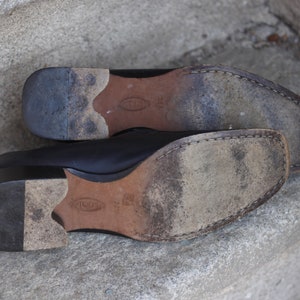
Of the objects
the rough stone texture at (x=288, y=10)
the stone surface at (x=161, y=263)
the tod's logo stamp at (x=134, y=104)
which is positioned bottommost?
the stone surface at (x=161, y=263)

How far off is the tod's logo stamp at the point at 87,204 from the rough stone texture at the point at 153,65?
83 millimetres

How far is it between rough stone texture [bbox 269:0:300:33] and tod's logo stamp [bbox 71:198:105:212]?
83 cm

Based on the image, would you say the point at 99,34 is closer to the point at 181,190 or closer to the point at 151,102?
the point at 151,102

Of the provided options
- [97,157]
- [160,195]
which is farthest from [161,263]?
[97,157]

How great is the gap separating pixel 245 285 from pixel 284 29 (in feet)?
2.51

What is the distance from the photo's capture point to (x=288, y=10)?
1.61 meters

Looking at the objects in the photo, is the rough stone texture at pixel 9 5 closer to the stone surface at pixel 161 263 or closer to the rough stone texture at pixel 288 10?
the stone surface at pixel 161 263

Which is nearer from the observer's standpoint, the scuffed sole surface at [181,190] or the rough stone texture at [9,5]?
the scuffed sole surface at [181,190]

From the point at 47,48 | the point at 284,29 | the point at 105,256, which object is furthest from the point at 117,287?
the point at 284,29

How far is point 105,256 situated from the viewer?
3.86ft

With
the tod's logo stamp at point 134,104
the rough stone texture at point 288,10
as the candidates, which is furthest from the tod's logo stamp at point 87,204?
the rough stone texture at point 288,10

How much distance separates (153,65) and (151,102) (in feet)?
1.06

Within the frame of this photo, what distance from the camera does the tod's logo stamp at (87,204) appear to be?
1.17 meters

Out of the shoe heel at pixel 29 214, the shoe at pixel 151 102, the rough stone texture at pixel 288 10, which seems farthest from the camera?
the rough stone texture at pixel 288 10
